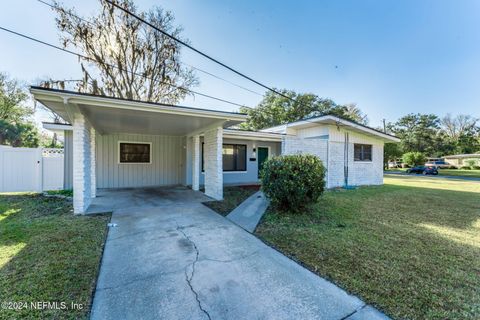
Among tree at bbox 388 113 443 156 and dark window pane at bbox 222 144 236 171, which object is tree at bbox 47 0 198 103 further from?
tree at bbox 388 113 443 156

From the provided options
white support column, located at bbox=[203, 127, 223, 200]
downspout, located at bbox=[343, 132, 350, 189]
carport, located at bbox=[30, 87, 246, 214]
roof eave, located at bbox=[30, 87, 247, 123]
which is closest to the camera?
roof eave, located at bbox=[30, 87, 247, 123]

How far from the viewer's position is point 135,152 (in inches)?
379

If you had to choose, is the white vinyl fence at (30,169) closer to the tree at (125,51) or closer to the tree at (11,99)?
the tree at (125,51)

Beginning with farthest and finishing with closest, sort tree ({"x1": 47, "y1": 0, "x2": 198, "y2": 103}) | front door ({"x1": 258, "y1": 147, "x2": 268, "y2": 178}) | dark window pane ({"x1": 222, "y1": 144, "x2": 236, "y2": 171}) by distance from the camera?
1. tree ({"x1": 47, "y1": 0, "x2": 198, "y2": 103})
2. front door ({"x1": 258, "y1": 147, "x2": 268, "y2": 178})
3. dark window pane ({"x1": 222, "y1": 144, "x2": 236, "y2": 171})

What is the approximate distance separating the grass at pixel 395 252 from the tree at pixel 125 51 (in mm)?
10459

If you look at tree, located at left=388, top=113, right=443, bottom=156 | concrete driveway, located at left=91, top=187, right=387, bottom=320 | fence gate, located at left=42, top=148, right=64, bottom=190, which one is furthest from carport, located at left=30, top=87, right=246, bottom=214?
tree, located at left=388, top=113, right=443, bottom=156

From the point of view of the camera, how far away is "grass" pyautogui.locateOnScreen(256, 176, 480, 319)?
6.95ft

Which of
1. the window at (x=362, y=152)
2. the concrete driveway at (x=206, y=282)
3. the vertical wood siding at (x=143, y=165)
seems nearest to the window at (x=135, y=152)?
the vertical wood siding at (x=143, y=165)

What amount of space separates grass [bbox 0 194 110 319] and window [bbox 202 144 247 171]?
6437mm

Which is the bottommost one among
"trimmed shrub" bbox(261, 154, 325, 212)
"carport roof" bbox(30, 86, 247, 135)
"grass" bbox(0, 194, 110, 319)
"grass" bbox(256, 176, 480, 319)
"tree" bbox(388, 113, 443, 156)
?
"grass" bbox(256, 176, 480, 319)

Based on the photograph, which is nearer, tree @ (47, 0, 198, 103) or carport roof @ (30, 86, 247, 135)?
carport roof @ (30, 86, 247, 135)

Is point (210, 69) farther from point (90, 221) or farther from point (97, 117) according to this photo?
point (90, 221)

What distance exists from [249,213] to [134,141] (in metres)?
6.89

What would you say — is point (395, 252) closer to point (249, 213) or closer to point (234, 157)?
point (249, 213)
